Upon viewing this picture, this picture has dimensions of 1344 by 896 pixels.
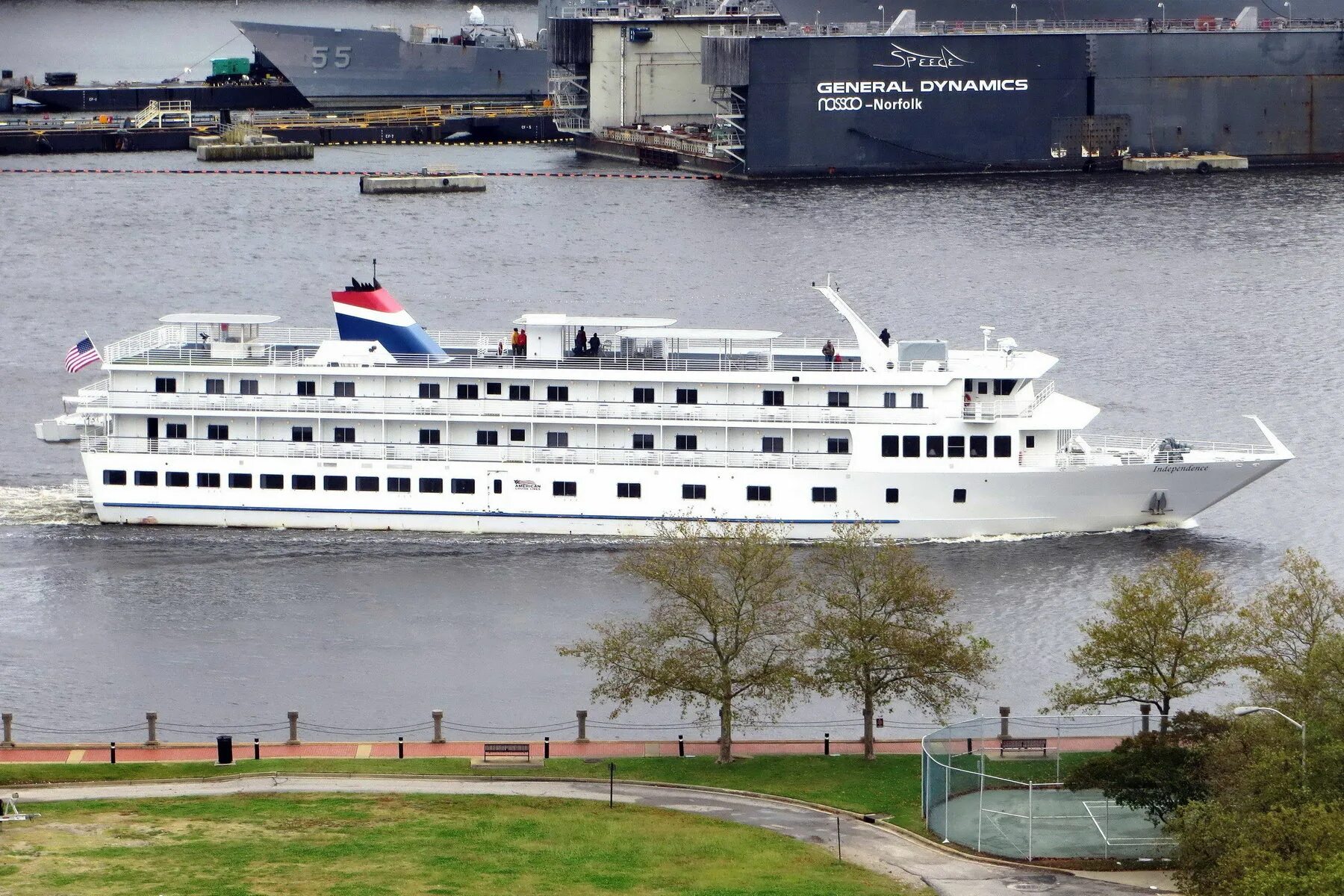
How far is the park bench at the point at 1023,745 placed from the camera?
39469 millimetres

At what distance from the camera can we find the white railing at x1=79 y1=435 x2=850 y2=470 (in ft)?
185

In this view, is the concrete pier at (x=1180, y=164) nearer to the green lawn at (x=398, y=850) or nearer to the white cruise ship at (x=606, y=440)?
the white cruise ship at (x=606, y=440)

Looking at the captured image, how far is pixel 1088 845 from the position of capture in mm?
34875

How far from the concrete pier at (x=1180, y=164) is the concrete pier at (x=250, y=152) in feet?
155

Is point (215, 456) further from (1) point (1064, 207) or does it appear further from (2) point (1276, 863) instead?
(1) point (1064, 207)

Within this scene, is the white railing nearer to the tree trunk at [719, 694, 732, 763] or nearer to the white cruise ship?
the white cruise ship

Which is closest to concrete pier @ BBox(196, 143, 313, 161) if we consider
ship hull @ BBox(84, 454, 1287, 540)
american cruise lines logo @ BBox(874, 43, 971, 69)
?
american cruise lines logo @ BBox(874, 43, 971, 69)

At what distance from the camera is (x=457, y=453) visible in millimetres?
57625

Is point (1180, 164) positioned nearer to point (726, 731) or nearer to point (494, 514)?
point (494, 514)

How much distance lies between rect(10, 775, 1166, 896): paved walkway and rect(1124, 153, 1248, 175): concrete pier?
91.1m

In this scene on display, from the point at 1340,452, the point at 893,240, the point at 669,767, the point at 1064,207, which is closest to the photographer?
the point at 669,767

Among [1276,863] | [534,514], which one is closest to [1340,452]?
[534,514]

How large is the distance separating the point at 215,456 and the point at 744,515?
13.4 metres

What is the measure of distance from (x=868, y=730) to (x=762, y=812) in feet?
12.0
